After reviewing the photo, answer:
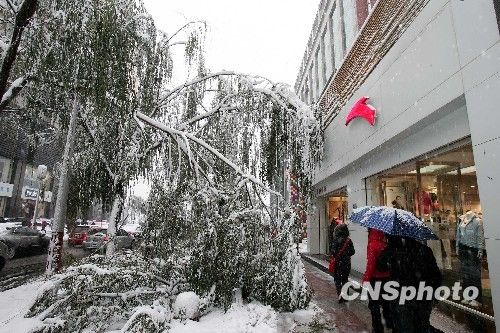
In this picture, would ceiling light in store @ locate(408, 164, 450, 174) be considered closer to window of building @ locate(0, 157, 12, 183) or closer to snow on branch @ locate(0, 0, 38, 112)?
snow on branch @ locate(0, 0, 38, 112)

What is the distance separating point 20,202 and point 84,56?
35.9 m

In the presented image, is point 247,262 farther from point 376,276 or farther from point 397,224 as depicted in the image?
point 397,224

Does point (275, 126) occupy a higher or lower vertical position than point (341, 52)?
lower

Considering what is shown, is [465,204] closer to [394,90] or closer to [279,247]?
[394,90]

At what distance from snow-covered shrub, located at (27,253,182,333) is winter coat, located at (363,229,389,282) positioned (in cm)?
330

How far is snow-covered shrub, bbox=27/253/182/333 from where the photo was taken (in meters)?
5.00

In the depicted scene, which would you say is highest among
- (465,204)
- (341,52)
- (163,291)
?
(341,52)

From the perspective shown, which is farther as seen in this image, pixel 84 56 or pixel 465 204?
pixel 465 204

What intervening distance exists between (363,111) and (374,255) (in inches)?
224

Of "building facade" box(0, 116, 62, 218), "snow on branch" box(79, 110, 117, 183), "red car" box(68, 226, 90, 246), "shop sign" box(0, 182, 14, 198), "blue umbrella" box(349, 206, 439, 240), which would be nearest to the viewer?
"blue umbrella" box(349, 206, 439, 240)

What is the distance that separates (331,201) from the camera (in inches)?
687

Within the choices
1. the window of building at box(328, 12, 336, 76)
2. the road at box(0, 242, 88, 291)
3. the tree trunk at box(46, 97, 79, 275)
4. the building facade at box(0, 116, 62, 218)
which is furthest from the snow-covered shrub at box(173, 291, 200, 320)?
the building facade at box(0, 116, 62, 218)

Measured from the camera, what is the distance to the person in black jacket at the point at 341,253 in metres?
8.00

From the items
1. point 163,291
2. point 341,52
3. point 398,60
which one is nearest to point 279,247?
point 163,291
